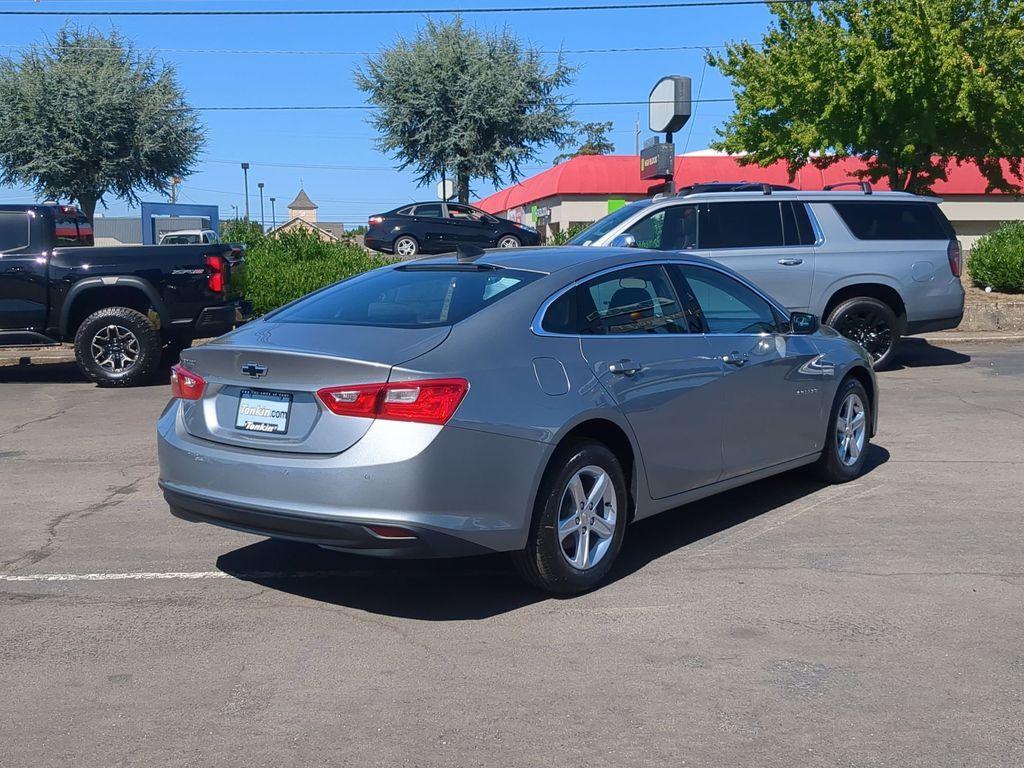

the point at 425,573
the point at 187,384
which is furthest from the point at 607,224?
the point at 187,384

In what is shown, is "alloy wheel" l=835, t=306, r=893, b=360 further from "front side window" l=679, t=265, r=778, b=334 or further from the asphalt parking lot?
"front side window" l=679, t=265, r=778, b=334

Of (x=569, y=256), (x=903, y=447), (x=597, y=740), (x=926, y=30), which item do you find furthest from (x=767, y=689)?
(x=926, y=30)

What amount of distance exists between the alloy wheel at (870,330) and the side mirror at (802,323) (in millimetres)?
6099

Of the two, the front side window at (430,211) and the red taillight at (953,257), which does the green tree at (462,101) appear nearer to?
the front side window at (430,211)

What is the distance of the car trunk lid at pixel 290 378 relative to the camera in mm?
4863

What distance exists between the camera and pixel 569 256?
20.1 feet

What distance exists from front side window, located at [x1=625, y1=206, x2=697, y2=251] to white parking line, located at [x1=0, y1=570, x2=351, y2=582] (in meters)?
7.67

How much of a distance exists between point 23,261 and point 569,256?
8824 mm

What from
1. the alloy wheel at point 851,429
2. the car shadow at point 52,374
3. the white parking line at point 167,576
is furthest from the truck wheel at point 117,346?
the alloy wheel at point 851,429

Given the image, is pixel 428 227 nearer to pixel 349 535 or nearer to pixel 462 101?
pixel 462 101

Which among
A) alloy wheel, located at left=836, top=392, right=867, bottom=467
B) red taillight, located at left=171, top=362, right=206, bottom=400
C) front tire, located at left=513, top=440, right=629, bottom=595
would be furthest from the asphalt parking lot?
red taillight, located at left=171, top=362, right=206, bottom=400

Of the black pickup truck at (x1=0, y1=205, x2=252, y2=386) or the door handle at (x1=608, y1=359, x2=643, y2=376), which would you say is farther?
the black pickup truck at (x1=0, y1=205, x2=252, y2=386)

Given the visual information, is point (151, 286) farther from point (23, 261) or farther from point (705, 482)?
point (705, 482)

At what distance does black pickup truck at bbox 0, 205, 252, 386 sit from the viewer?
12898mm
